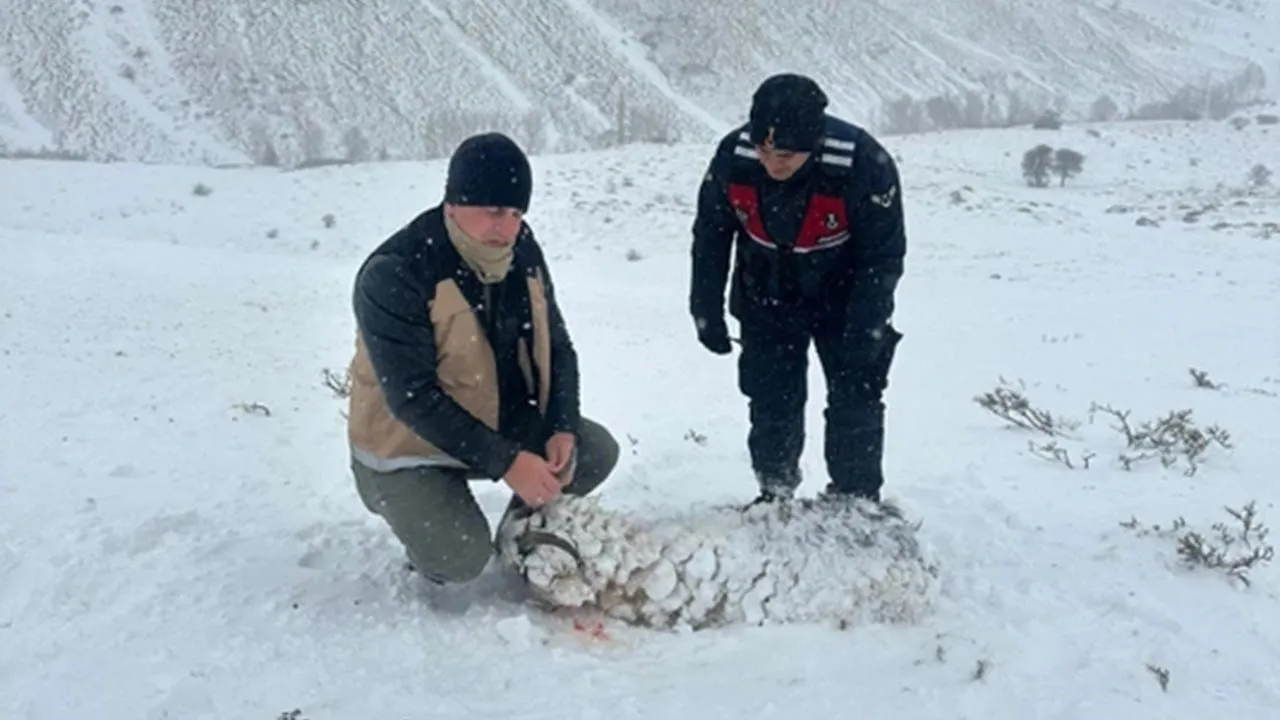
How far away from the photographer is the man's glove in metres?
3.82

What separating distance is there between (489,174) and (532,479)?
0.93 meters

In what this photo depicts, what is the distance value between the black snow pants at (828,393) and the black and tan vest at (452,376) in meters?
0.93

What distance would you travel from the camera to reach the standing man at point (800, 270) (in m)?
3.28

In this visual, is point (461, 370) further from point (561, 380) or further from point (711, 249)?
point (711, 249)

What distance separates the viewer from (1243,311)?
11422 millimetres

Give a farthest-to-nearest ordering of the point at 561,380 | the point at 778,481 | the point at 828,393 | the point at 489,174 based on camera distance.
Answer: the point at 778,481
the point at 828,393
the point at 561,380
the point at 489,174

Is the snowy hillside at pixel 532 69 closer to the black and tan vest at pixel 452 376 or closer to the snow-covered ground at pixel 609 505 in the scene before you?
the snow-covered ground at pixel 609 505

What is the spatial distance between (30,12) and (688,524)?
50.8 metres

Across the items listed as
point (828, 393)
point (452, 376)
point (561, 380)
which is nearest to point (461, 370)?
point (452, 376)

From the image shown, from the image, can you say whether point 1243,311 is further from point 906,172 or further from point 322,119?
point 322,119

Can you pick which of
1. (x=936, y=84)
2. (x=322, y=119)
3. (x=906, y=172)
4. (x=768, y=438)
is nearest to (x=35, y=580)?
(x=768, y=438)

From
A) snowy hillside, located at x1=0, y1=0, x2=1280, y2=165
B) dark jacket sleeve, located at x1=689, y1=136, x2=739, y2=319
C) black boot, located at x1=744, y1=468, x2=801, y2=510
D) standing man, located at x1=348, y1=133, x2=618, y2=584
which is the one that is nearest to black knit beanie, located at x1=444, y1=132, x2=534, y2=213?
standing man, located at x1=348, y1=133, x2=618, y2=584

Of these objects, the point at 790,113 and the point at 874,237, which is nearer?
the point at 790,113

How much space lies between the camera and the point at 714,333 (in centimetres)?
384
